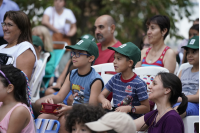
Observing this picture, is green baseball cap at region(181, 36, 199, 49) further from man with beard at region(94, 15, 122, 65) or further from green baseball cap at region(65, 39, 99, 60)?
green baseball cap at region(65, 39, 99, 60)

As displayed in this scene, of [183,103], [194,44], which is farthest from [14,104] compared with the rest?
[194,44]

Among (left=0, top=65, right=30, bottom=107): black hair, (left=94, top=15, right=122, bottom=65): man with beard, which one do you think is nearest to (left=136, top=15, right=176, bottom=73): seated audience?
(left=94, top=15, right=122, bottom=65): man with beard

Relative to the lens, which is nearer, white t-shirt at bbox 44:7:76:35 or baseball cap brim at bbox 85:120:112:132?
baseball cap brim at bbox 85:120:112:132

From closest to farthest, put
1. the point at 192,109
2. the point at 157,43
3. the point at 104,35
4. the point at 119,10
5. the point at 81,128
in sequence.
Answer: the point at 81,128
the point at 192,109
the point at 157,43
the point at 104,35
the point at 119,10

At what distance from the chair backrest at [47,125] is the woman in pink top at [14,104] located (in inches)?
11.4

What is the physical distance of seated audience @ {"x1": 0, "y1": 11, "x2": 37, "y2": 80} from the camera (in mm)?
3584

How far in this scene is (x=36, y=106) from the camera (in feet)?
13.0

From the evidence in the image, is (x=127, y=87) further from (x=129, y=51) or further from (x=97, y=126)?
(x=97, y=126)

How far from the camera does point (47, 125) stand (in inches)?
122

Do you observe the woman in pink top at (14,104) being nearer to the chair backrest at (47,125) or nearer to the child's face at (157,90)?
the chair backrest at (47,125)

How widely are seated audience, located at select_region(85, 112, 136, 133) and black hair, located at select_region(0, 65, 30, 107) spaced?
106 cm

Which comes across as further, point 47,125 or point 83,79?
point 83,79

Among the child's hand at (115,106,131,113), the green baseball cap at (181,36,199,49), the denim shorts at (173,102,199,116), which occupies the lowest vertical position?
the denim shorts at (173,102,199,116)

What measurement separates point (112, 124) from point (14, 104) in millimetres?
1219
